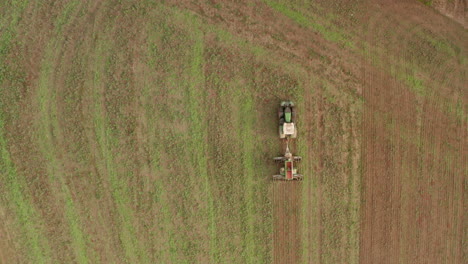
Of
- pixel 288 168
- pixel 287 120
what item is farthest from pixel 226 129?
pixel 288 168

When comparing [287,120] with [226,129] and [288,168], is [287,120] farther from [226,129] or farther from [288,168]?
[226,129]

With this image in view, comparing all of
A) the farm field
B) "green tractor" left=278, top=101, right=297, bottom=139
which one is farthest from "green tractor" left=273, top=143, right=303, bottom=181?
"green tractor" left=278, top=101, right=297, bottom=139

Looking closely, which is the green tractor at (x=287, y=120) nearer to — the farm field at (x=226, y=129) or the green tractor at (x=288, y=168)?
the farm field at (x=226, y=129)

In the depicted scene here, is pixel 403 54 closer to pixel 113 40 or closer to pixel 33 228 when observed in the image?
pixel 113 40

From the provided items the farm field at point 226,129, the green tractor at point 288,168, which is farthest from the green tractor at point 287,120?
the green tractor at point 288,168

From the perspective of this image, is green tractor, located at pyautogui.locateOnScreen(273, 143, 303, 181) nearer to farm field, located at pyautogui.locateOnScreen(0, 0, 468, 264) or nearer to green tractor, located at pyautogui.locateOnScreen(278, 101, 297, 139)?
farm field, located at pyautogui.locateOnScreen(0, 0, 468, 264)
